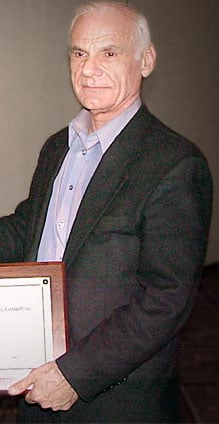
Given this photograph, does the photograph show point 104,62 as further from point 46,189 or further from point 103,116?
point 46,189

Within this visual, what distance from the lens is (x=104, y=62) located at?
4.15ft

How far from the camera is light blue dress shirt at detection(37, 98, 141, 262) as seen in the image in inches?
51.7

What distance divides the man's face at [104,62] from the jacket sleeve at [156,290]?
8.4 inches

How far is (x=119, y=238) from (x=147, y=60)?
38cm

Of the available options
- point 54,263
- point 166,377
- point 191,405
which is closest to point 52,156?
point 54,263

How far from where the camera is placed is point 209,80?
4398mm

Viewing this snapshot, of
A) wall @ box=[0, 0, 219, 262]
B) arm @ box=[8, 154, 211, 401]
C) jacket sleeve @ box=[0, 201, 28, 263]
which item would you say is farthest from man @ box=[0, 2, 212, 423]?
wall @ box=[0, 0, 219, 262]

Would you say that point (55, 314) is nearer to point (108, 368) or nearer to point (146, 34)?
point (108, 368)

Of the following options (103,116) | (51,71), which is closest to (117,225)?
(103,116)

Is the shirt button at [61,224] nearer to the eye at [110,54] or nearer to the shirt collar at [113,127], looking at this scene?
the shirt collar at [113,127]

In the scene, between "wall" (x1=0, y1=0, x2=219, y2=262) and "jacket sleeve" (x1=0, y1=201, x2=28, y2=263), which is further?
"wall" (x1=0, y1=0, x2=219, y2=262)

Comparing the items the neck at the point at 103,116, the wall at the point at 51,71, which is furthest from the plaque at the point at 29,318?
the wall at the point at 51,71

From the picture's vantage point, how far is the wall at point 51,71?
3.60m

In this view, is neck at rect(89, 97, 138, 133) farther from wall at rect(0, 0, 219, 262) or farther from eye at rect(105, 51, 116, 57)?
wall at rect(0, 0, 219, 262)
